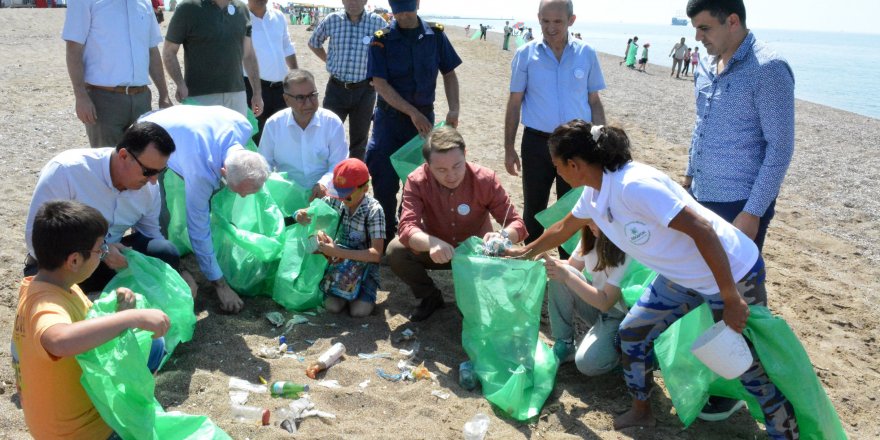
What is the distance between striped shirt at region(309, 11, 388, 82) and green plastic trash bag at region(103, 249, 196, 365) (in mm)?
2774

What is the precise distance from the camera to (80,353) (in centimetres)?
210

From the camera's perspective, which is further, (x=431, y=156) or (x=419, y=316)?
(x=419, y=316)

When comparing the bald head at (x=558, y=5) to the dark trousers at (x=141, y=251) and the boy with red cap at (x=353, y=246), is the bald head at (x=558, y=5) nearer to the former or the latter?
the boy with red cap at (x=353, y=246)

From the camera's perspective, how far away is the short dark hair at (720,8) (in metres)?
2.81

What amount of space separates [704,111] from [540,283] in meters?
1.08

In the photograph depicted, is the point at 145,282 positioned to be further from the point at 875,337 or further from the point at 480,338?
the point at 875,337

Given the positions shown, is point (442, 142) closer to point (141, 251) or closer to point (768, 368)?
point (141, 251)

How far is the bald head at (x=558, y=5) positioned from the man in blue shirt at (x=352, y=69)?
189cm

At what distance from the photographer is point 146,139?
294cm

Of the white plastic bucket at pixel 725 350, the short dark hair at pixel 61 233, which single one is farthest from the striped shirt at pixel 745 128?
the short dark hair at pixel 61 233

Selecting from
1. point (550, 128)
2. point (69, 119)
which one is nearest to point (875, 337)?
point (550, 128)

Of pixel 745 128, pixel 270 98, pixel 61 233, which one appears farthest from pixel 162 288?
pixel 270 98

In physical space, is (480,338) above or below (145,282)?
below

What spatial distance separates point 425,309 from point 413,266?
0.27m
